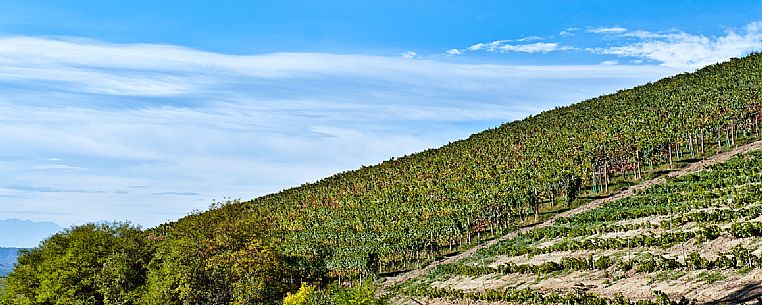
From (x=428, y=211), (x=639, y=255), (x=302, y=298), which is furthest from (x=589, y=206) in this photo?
(x=302, y=298)

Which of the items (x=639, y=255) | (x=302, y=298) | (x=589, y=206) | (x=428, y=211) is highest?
(x=428, y=211)

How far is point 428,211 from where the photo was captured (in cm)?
9906

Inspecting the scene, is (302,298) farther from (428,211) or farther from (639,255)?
(428,211)

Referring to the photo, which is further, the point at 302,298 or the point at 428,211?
the point at 428,211

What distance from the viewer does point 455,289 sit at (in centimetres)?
5616

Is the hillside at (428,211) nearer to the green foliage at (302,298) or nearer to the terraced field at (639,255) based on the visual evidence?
the terraced field at (639,255)

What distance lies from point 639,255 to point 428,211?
53171 millimetres

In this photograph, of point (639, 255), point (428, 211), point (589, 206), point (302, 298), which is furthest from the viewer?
point (428, 211)

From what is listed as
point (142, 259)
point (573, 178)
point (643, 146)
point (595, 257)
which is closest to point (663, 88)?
point (643, 146)

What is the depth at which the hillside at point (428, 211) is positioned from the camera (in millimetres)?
60406

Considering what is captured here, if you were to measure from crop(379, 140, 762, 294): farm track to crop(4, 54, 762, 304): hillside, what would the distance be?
2.24 m

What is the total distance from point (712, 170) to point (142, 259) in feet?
212

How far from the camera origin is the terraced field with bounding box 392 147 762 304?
37500 millimetres

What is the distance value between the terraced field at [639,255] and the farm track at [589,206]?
201 cm
